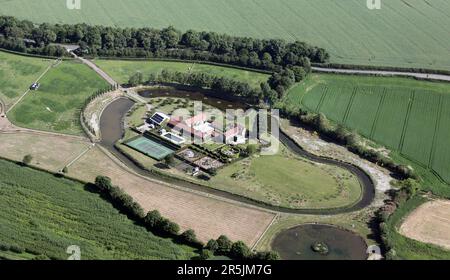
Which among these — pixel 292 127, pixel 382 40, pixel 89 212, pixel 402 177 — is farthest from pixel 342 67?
pixel 89 212

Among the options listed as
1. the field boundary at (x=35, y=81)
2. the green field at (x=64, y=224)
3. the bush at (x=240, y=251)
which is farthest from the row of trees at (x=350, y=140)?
the field boundary at (x=35, y=81)

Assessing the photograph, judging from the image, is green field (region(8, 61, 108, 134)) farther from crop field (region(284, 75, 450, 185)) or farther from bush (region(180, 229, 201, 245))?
crop field (region(284, 75, 450, 185))

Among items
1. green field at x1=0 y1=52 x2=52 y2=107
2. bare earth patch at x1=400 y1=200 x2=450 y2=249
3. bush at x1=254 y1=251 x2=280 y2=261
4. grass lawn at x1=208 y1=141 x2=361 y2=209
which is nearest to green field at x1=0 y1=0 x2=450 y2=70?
green field at x1=0 y1=52 x2=52 y2=107

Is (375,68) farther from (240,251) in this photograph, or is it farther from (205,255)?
(205,255)

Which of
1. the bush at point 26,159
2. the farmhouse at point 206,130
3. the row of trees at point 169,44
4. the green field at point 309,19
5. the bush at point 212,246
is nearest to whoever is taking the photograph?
the bush at point 212,246

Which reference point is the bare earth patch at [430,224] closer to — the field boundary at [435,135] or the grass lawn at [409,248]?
the grass lawn at [409,248]
